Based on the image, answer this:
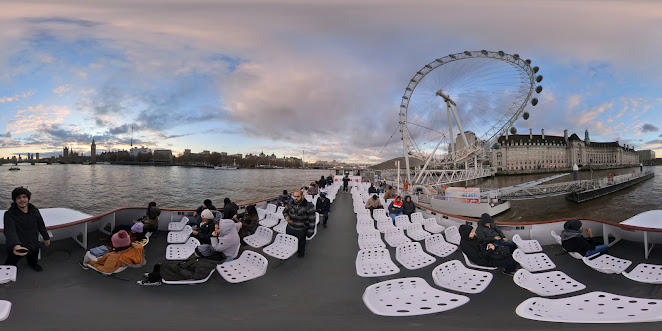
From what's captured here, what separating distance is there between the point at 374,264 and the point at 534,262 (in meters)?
2.81

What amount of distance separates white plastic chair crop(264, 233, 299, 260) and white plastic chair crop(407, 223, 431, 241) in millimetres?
2724

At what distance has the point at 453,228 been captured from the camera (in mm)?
5738

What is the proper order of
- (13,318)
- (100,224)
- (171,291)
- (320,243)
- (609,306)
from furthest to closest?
(100,224) < (320,243) < (171,291) < (13,318) < (609,306)

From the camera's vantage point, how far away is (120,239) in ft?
14.4

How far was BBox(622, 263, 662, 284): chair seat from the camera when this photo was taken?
3.87 metres

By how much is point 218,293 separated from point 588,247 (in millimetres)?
6132

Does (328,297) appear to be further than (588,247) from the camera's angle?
No

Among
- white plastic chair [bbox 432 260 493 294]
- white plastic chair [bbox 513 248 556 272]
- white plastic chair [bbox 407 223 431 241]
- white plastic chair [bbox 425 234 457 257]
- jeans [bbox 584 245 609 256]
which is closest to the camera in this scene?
white plastic chair [bbox 432 260 493 294]

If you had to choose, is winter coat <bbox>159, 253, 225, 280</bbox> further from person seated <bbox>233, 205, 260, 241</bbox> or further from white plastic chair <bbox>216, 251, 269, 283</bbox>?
person seated <bbox>233, 205, 260, 241</bbox>

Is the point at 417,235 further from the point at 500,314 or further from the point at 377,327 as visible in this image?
the point at 377,327

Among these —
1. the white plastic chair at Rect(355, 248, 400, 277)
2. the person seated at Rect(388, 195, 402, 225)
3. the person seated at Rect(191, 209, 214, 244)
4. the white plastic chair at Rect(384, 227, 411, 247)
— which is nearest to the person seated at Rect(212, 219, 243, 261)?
the person seated at Rect(191, 209, 214, 244)

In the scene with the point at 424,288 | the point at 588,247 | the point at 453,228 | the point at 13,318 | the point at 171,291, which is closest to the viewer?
the point at 424,288

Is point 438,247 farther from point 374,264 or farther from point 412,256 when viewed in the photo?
point 374,264

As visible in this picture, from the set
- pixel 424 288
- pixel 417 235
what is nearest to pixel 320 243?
pixel 417 235
